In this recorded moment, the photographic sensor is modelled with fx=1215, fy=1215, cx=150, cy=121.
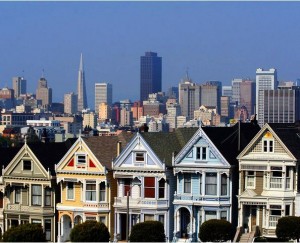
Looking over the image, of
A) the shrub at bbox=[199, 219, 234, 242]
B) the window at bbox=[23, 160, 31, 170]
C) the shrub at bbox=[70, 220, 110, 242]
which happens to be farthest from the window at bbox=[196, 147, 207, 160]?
the window at bbox=[23, 160, 31, 170]

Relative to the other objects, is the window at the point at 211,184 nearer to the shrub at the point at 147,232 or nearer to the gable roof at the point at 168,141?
the gable roof at the point at 168,141

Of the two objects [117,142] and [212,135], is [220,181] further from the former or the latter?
[117,142]

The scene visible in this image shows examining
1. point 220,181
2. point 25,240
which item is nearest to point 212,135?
point 220,181

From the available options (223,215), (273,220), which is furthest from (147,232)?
(273,220)

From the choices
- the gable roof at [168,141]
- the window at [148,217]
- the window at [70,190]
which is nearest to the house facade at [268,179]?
the gable roof at [168,141]

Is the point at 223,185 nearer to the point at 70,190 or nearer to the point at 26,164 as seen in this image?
the point at 70,190
